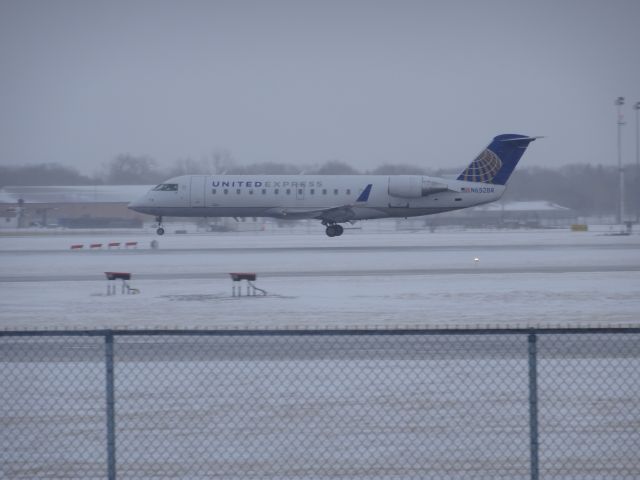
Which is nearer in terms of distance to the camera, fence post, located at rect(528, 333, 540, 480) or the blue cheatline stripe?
fence post, located at rect(528, 333, 540, 480)

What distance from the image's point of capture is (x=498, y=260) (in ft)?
108

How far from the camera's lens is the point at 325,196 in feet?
150

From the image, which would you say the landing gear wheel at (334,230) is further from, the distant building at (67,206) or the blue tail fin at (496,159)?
the distant building at (67,206)

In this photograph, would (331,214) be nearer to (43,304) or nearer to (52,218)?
(43,304)

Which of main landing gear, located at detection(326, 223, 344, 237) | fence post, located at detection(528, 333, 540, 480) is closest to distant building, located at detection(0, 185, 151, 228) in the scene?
main landing gear, located at detection(326, 223, 344, 237)

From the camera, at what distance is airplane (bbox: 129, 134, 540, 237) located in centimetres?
4547

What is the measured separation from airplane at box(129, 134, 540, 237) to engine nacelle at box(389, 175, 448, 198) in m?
0.05

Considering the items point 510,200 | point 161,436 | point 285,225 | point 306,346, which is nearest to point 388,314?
point 306,346

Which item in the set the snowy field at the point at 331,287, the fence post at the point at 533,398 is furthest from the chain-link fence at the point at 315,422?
the snowy field at the point at 331,287

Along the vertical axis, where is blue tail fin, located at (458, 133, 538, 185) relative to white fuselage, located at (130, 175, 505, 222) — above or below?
above

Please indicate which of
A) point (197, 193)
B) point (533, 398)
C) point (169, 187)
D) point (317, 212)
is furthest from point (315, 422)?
point (169, 187)

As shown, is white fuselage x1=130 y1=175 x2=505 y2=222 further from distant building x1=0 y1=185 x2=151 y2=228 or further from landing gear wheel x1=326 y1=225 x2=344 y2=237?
distant building x1=0 y1=185 x2=151 y2=228

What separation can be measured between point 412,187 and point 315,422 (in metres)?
36.9

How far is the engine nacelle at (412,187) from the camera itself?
44.9m
